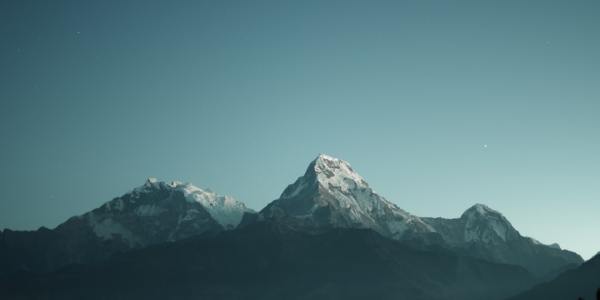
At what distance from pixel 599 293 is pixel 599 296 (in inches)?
31.9

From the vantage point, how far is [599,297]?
158750 millimetres

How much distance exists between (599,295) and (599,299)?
0.92 metres

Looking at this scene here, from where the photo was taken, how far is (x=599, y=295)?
158750mm

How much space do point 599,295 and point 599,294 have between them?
0.30m

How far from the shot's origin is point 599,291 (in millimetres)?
160250

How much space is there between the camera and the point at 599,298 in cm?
15900

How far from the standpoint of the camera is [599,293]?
6270 inches

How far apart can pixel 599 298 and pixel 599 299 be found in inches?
9.9

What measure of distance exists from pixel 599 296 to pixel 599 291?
1855mm

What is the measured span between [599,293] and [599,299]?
1.13 m

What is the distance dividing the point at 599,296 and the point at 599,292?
56.6 inches

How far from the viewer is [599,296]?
158625 millimetres

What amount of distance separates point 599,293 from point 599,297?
861 mm

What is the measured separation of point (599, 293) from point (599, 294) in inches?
12.0
